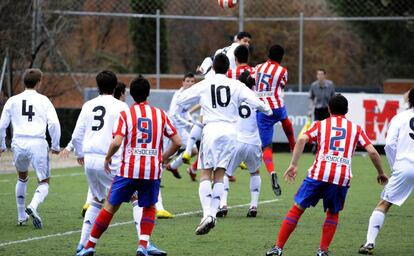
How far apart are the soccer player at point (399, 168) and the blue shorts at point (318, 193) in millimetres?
822

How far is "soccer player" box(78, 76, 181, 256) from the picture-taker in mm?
9289

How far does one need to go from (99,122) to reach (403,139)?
334cm

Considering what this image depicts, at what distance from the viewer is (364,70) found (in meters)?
35.5

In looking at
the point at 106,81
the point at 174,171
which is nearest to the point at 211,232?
the point at 106,81

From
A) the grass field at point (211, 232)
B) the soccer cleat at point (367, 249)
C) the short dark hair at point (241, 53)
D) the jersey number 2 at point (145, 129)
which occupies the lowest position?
the grass field at point (211, 232)

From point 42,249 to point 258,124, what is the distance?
5350 millimetres

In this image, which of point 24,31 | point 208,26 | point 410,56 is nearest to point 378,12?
point 410,56

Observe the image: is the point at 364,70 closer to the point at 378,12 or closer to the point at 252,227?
the point at 378,12

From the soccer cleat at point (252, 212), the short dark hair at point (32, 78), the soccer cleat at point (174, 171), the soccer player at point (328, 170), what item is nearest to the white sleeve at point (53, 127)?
the short dark hair at point (32, 78)

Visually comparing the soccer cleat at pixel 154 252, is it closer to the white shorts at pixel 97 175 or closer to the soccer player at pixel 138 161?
the soccer player at pixel 138 161

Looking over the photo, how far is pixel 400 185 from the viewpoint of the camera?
10.3 meters

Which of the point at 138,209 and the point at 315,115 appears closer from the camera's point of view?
the point at 138,209

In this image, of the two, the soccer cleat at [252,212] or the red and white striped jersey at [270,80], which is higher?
the red and white striped jersey at [270,80]

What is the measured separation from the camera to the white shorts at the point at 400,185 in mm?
10219
